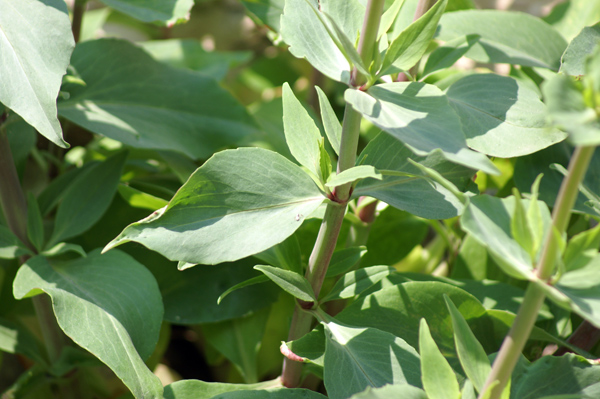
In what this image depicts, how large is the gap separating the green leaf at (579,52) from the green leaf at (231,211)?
7.9 inches

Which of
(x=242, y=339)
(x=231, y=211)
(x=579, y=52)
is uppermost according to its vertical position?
(x=579, y=52)

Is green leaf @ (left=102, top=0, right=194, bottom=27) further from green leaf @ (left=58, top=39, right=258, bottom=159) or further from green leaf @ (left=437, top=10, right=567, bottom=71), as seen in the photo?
green leaf @ (left=437, top=10, right=567, bottom=71)

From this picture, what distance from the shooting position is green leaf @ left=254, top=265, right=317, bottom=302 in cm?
33

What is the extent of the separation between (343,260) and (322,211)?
0.13 ft

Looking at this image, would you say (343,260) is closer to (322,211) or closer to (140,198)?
(322,211)

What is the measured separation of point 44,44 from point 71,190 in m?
0.16

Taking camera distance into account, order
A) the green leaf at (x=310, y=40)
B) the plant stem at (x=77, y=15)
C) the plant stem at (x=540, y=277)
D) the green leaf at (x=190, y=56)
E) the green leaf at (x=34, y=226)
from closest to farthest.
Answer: the plant stem at (x=540, y=277)
the green leaf at (x=310, y=40)
the green leaf at (x=34, y=226)
the plant stem at (x=77, y=15)
the green leaf at (x=190, y=56)

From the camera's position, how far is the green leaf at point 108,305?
348 mm

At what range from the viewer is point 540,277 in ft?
0.80

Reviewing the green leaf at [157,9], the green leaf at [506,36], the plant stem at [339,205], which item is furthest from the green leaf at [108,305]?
the green leaf at [506,36]

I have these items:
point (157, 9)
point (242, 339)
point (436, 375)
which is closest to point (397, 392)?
point (436, 375)

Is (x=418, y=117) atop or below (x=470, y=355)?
atop

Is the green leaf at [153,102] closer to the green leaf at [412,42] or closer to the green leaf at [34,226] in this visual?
the green leaf at [34,226]

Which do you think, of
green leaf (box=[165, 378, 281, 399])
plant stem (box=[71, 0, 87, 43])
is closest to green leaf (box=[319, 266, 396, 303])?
green leaf (box=[165, 378, 281, 399])
